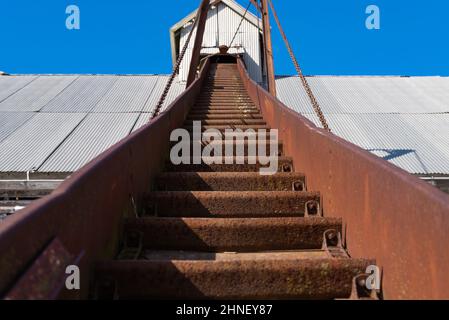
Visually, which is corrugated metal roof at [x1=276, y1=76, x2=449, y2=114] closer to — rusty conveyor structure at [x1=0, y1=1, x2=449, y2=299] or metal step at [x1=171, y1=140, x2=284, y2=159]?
metal step at [x1=171, y1=140, x2=284, y2=159]

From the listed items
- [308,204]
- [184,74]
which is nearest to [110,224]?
[308,204]

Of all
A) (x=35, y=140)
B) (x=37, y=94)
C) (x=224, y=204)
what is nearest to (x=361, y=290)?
(x=224, y=204)

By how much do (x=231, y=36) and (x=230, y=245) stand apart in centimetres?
1466

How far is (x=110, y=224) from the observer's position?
2424 millimetres

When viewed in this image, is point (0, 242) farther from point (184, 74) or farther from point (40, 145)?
point (184, 74)

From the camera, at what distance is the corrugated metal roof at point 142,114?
806 centimetres

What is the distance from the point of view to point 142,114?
11.0m

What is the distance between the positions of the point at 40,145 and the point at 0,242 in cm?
785

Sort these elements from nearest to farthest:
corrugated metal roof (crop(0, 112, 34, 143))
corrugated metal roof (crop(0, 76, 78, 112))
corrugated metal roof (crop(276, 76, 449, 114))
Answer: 1. corrugated metal roof (crop(0, 112, 34, 143))
2. corrugated metal roof (crop(0, 76, 78, 112))
3. corrugated metal roof (crop(276, 76, 449, 114))

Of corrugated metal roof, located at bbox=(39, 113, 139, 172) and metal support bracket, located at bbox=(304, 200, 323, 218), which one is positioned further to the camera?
corrugated metal roof, located at bbox=(39, 113, 139, 172)

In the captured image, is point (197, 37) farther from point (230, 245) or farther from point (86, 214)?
point (86, 214)

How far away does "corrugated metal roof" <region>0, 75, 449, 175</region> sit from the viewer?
8061 mm
